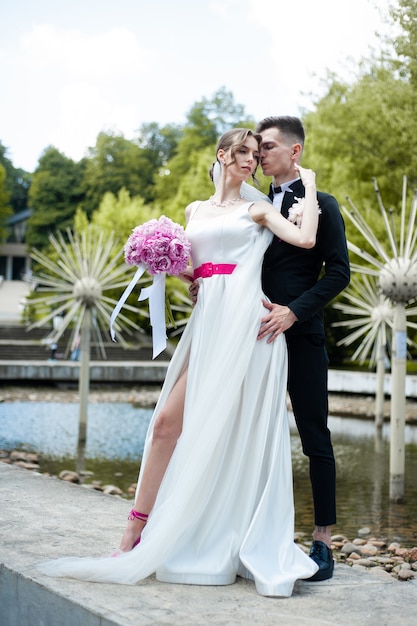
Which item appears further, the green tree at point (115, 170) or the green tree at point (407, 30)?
the green tree at point (115, 170)

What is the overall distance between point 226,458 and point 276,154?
53.8 inches

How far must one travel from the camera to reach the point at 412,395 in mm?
19641

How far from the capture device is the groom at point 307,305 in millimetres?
3879

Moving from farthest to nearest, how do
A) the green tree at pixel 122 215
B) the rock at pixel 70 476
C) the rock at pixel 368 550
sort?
the green tree at pixel 122 215
the rock at pixel 70 476
the rock at pixel 368 550

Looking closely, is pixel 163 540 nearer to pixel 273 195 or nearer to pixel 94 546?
pixel 94 546

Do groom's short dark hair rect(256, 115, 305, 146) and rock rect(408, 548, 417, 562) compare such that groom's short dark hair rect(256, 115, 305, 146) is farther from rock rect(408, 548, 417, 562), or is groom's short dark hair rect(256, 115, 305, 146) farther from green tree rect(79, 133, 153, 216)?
green tree rect(79, 133, 153, 216)

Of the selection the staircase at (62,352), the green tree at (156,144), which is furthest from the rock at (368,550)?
the green tree at (156,144)

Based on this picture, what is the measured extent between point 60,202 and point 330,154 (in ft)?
154

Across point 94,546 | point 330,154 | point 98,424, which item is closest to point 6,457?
point 98,424

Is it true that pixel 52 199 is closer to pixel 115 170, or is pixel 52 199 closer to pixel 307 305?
pixel 115 170

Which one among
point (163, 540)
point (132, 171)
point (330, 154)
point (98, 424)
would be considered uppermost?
point (132, 171)

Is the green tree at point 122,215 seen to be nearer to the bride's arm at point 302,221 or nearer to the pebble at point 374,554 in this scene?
the pebble at point 374,554

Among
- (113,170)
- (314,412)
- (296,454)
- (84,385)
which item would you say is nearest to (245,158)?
(314,412)

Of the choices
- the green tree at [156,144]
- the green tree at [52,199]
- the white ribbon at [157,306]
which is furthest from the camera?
the green tree at [52,199]
